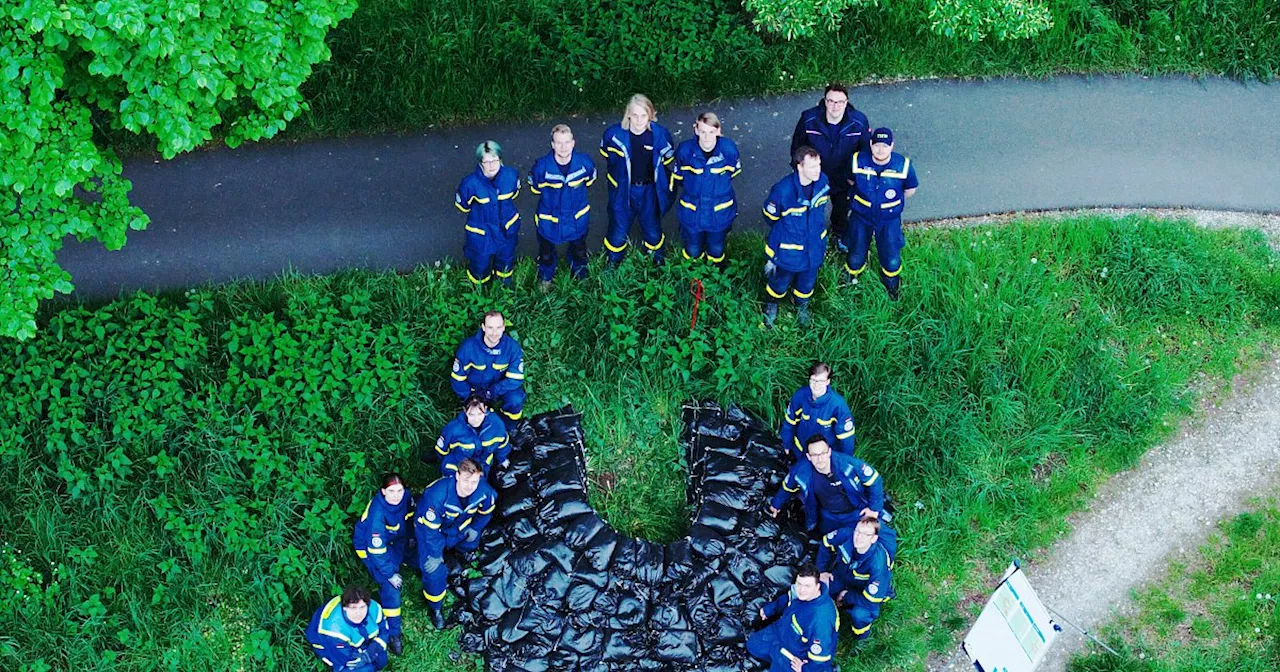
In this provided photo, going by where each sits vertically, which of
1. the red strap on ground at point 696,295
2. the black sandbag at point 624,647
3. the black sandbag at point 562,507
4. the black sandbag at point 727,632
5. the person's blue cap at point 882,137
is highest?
the person's blue cap at point 882,137

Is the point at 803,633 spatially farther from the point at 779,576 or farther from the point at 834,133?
the point at 834,133

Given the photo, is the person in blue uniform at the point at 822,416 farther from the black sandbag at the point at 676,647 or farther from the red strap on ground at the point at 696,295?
the black sandbag at the point at 676,647

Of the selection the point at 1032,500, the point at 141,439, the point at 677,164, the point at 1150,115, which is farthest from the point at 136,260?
the point at 1150,115

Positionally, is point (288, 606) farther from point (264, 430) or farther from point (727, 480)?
point (727, 480)

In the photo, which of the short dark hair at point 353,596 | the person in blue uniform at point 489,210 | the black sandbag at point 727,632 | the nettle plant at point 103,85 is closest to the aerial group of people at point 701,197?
the person in blue uniform at point 489,210

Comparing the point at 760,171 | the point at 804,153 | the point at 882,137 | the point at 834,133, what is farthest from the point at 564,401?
the point at 882,137

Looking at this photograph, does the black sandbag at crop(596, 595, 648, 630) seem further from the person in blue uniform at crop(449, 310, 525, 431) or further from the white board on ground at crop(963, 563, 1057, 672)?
the white board on ground at crop(963, 563, 1057, 672)

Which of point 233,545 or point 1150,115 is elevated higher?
point 1150,115
